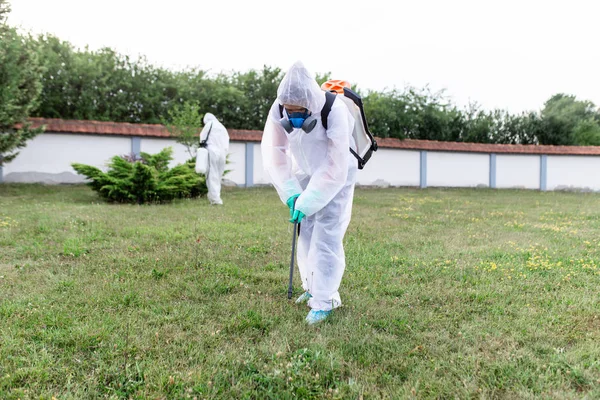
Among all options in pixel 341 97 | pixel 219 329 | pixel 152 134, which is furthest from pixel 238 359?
pixel 152 134

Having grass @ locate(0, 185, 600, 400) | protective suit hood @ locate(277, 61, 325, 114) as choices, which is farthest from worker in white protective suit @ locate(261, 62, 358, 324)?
grass @ locate(0, 185, 600, 400)

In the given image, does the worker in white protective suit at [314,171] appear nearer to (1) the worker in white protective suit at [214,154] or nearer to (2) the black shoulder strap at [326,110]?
(2) the black shoulder strap at [326,110]

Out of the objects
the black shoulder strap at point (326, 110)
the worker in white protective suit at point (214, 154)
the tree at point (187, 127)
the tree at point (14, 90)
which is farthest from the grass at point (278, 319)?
the tree at point (187, 127)

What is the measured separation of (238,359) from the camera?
236 cm

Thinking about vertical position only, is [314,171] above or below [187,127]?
below

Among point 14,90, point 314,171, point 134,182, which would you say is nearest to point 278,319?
point 314,171

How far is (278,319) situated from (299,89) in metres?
1.60

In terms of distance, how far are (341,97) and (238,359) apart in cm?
211

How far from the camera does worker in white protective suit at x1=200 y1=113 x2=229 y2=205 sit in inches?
385

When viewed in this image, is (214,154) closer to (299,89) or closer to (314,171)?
(314,171)

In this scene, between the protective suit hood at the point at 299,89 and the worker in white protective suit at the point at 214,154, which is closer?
the protective suit hood at the point at 299,89

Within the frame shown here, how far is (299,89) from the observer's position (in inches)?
113

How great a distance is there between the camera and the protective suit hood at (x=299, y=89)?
9.40ft

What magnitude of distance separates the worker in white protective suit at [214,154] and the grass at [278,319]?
3967 millimetres
